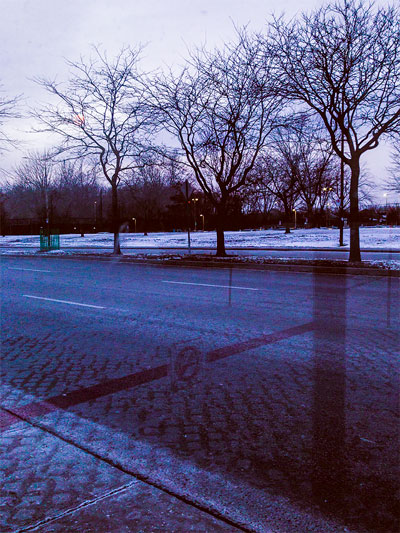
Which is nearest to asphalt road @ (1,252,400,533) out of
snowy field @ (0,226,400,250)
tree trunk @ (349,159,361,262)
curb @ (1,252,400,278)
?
curb @ (1,252,400,278)

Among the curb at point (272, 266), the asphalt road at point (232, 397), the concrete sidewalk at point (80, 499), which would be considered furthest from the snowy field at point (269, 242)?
the concrete sidewalk at point (80, 499)

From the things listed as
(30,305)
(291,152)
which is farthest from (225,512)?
(291,152)

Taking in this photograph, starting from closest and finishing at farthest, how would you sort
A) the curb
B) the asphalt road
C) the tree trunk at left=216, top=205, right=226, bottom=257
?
1. the asphalt road
2. the curb
3. the tree trunk at left=216, top=205, right=226, bottom=257

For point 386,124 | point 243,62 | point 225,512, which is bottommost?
point 225,512

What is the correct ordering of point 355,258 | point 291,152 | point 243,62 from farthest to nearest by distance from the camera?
point 291,152, point 243,62, point 355,258

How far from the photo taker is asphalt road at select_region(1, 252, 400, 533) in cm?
305

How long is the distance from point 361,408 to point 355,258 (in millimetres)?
14837

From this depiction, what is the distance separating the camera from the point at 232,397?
4.62 metres

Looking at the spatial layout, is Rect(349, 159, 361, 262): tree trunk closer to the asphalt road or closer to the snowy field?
the asphalt road

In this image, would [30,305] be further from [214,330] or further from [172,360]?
[172,360]

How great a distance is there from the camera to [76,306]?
996 centimetres

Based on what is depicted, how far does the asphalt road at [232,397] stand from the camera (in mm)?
3051

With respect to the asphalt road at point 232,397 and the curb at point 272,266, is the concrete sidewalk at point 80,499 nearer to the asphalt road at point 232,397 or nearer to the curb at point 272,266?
the asphalt road at point 232,397

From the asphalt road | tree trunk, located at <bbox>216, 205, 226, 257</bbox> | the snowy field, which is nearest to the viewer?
the asphalt road
